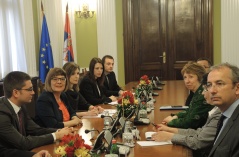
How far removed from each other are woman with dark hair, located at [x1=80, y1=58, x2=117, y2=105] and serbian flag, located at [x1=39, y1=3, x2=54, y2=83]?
2.04 m

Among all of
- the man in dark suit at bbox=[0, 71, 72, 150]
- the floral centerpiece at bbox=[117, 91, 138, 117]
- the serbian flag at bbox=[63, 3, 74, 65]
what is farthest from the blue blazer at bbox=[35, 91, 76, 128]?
the serbian flag at bbox=[63, 3, 74, 65]

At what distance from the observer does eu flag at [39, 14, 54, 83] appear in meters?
6.68

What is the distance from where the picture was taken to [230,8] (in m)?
7.54

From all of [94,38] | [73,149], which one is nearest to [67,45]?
[94,38]

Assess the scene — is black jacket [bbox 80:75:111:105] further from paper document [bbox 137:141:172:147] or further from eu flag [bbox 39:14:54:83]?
paper document [bbox 137:141:172:147]

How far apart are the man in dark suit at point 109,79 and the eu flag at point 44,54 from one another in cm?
157

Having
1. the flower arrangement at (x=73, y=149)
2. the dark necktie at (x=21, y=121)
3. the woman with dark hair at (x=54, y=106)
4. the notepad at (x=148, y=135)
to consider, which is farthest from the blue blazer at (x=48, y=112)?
the flower arrangement at (x=73, y=149)

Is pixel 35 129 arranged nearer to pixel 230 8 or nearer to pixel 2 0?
pixel 2 0

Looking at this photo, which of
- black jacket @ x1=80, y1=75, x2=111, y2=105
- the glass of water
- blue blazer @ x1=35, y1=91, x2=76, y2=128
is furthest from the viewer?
black jacket @ x1=80, y1=75, x2=111, y2=105

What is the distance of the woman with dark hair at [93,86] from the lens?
473cm

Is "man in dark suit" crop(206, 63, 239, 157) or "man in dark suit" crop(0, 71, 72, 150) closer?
"man in dark suit" crop(206, 63, 239, 157)

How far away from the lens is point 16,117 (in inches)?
101

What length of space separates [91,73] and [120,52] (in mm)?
3194

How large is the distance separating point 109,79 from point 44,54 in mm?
1741
